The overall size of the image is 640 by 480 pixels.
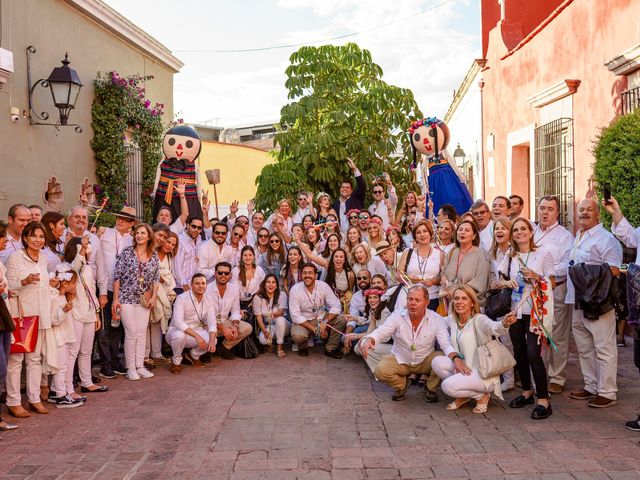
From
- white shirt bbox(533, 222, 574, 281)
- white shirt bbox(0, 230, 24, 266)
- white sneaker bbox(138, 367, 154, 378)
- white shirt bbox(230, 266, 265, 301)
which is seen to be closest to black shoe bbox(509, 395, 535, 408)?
white shirt bbox(533, 222, 574, 281)

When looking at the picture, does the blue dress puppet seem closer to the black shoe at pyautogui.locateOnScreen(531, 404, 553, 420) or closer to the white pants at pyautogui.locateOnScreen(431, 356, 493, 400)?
the white pants at pyautogui.locateOnScreen(431, 356, 493, 400)

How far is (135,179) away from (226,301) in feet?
22.1

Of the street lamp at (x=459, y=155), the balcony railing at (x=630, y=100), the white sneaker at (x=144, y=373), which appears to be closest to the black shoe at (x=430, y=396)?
the white sneaker at (x=144, y=373)

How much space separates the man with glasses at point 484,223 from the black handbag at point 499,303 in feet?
3.74

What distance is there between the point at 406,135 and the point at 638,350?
811 cm

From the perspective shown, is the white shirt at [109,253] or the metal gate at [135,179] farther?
the metal gate at [135,179]

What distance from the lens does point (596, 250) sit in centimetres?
599

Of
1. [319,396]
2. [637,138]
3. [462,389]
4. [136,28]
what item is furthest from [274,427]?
[136,28]

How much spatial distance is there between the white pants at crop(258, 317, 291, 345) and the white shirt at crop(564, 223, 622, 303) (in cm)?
364

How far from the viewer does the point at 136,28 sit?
14.0 meters

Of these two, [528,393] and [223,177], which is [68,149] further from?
[223,177]

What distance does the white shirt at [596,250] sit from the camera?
5953mm

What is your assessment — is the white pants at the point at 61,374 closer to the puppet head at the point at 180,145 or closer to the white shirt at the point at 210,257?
the white shirt at the point at 210,257

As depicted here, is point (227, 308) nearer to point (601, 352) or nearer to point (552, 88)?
point (601, 352)
